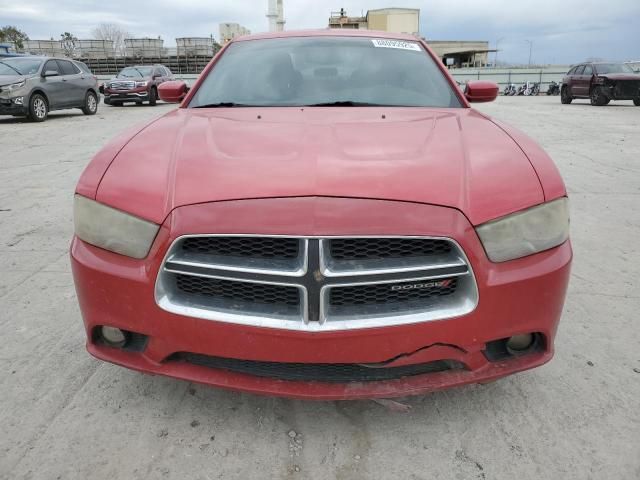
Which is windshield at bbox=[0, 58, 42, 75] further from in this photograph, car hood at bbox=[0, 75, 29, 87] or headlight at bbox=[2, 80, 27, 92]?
headlight at bbox=[2, 80, 27, 92]

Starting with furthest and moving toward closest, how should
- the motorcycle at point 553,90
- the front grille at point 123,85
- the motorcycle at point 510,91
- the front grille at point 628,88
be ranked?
the motorcycle at point 510,91, the motorcycle at point 553,90, the front grille at point 123,85, the front grille at point 628,88

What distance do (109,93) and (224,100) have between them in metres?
17.2

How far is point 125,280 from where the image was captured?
5.31ft

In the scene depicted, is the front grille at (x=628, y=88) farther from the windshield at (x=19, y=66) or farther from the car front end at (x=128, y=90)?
the windshield at (x=19, y=66)

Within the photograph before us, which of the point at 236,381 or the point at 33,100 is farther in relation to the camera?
the point at 33,100

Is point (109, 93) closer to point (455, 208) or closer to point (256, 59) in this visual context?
point (256, 59)

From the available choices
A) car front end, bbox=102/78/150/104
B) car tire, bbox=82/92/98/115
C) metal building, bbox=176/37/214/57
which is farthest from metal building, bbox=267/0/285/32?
car tire, bbox=82/92/98/115

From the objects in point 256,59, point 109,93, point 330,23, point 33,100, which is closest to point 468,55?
point 330,23

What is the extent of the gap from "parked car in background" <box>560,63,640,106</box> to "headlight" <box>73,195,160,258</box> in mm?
17803

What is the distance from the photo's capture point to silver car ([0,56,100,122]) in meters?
11.2

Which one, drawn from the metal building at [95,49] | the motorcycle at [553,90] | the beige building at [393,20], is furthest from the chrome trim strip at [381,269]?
the beige building at [393,20]

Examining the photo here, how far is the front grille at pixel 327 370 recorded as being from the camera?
5.37 ft

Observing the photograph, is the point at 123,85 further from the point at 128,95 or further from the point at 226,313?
the point at 226,313

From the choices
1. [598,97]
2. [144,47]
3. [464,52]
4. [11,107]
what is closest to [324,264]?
[11,107]
